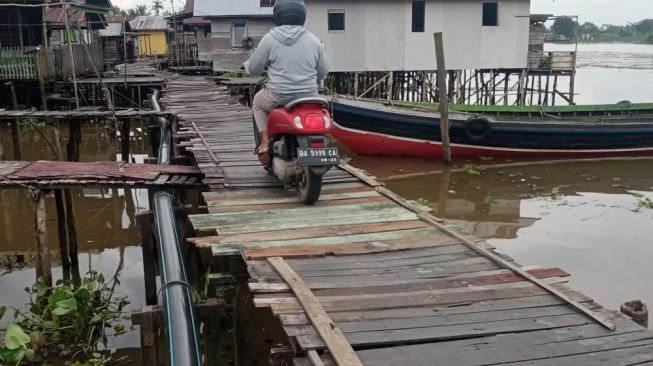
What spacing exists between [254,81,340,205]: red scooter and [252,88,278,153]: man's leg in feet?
0.51

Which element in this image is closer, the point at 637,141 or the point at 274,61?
the point at 274,61

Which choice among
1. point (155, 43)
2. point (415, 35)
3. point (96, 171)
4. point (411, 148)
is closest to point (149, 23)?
point (155, 43)

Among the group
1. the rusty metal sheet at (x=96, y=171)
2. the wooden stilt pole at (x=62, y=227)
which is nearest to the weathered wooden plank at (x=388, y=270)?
the rusty metal sheet at (x=96, y=171)

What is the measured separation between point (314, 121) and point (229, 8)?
21.5 m

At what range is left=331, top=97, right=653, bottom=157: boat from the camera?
626 inches

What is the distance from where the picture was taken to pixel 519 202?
12648 millimetres

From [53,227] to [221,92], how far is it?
6815 mm

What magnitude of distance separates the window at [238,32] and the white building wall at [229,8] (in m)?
0.40

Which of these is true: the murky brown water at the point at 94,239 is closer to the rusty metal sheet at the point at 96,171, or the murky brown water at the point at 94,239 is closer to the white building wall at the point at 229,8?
the rusty metal sheet at the point at 96,171

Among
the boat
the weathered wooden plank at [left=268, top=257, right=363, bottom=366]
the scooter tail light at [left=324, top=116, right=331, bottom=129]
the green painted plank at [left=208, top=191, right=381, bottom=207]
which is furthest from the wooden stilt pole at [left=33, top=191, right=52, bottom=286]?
the boat

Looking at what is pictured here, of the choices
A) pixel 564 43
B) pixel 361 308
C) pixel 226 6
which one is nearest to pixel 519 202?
pixel 361 308

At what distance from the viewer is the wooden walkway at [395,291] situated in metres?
2.88

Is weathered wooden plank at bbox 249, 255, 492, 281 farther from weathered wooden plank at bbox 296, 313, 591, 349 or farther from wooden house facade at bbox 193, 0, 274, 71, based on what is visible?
wooden house facade at bbox 193, 0, 274, 71

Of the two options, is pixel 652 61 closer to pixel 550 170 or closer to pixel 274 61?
pixel 550 170
